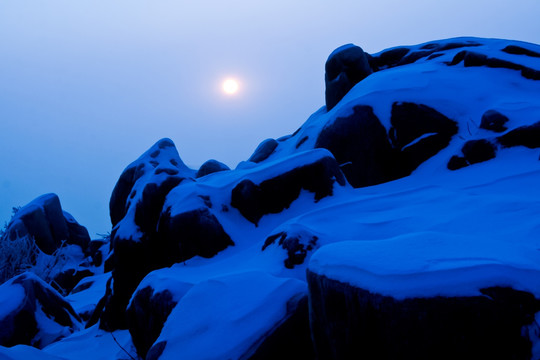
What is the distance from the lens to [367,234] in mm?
5023

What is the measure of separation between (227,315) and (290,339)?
56 centimetres

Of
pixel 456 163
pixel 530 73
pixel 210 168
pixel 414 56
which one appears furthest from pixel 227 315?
pixel 414 56

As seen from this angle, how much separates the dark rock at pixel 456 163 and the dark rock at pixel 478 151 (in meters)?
0.09

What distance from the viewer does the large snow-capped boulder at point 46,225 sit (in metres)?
19.8

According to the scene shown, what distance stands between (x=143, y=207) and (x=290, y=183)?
340cm

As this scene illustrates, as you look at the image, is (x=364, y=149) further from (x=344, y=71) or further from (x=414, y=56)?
(x=414, y=56)

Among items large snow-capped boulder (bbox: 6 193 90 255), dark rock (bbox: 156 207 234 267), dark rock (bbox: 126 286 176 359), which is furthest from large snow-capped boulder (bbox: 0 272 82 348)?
large snow-capped boulder (bbox: 6 193 90 255)

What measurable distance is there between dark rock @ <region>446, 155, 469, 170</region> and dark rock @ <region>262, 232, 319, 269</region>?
404 cm

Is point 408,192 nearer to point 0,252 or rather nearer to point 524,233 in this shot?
point 524,233

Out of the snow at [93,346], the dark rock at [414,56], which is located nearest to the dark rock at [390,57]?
the dark rock at [414,56]

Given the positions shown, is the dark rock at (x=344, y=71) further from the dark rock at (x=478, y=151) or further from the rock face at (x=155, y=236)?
the rock face at (x=155, y=236)

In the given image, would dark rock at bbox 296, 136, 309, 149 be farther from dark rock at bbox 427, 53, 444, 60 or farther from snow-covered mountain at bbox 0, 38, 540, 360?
dark rock at bbox 427, 53, 444, 60

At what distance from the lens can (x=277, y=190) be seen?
7.26m

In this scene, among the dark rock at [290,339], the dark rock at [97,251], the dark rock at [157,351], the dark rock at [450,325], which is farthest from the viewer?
the dark rock at [97,251]
